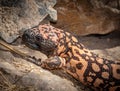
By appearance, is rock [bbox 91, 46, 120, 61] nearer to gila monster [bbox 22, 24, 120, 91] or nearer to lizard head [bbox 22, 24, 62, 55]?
gila monster [bbox 22, 24, 120, 91]

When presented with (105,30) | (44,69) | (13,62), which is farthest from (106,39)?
(13,62)

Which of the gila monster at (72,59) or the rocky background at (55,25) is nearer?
the rocky background at (55,25)

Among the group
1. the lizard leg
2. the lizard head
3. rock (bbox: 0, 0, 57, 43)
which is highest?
rock (bbox: 0, 0, 57, 43)

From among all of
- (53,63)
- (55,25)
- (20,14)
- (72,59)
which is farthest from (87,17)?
(53,63)

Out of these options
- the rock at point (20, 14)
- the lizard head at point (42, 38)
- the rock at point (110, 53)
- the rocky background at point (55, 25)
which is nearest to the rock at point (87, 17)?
the rocky background at point (55, 25)

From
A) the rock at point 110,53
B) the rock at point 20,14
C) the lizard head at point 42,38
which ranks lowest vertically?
the rock at point 110,53

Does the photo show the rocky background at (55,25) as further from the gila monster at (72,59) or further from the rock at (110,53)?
the gila monster at (72,59)

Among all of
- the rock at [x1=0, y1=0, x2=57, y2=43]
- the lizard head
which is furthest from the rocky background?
the lizard head

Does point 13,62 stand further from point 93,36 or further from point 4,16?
point 93,36
